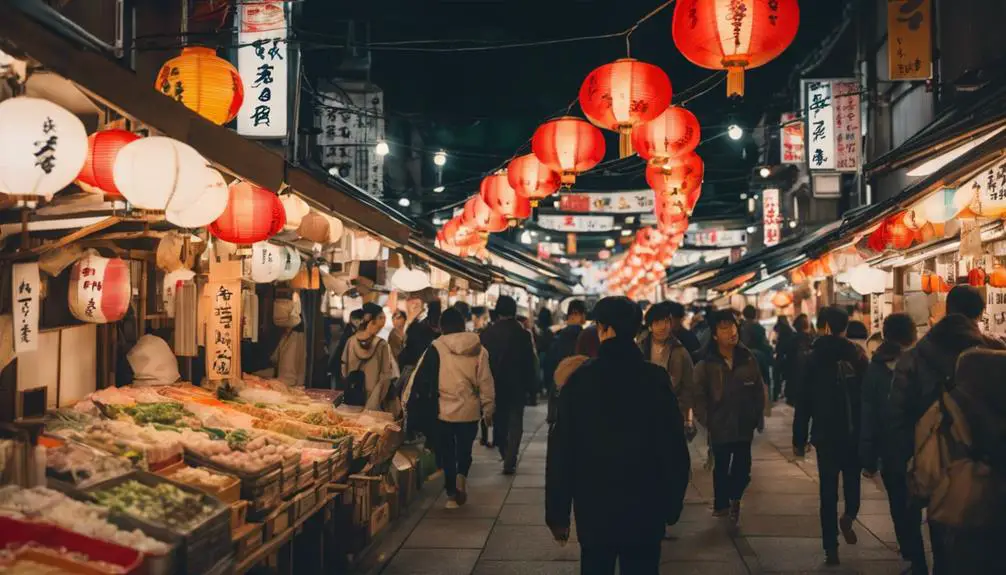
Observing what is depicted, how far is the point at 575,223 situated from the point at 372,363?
35.4 m

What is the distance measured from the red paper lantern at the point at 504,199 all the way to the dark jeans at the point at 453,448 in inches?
229

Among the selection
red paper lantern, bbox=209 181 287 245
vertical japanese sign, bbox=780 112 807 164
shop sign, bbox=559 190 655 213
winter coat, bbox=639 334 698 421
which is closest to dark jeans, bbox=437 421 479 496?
winter coat, bbox=639 334 698 421

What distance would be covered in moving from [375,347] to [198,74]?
5.72m

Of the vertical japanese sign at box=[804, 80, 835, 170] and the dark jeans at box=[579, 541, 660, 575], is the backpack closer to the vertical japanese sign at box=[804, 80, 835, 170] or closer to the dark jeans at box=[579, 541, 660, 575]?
the dark jeans at box=[579, 541, 660, 575]

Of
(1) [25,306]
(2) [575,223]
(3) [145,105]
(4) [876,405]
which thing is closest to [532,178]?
(4) [876,405]

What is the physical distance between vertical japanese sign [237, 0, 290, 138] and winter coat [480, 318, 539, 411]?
4.60 metres

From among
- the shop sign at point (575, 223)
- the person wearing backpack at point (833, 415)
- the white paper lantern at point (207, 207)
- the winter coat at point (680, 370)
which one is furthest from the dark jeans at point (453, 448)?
the shop sign at point (575, 223)

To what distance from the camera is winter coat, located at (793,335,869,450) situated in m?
9.45

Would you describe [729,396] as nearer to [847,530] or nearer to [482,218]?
[847,530]

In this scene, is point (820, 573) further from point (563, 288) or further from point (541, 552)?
point (563, 288)

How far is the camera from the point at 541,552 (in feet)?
32.6

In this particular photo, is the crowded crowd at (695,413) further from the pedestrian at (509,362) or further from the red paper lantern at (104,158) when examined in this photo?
the red paper lantern at (104,158)

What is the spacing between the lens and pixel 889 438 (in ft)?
26.7

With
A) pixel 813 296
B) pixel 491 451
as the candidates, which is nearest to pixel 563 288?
pixel 813 296
